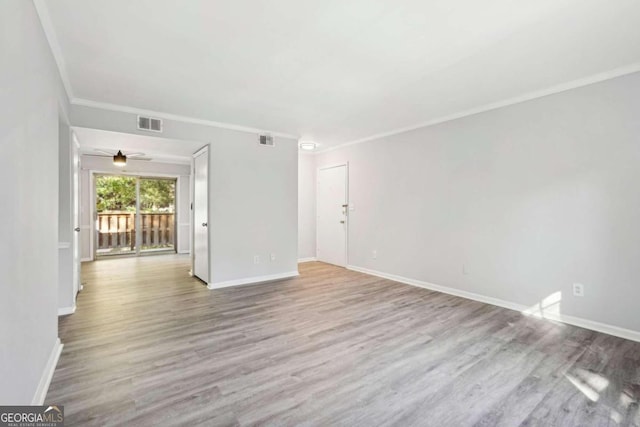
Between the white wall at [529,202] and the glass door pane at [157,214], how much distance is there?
19.6 ft

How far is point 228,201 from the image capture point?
462cm

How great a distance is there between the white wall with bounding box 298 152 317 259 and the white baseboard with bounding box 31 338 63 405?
15.0 feet

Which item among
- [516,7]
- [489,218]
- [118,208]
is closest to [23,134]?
[516,7]

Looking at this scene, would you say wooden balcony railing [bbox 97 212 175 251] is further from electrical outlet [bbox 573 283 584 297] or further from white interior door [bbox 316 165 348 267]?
electrical outlet [bbox 573 283 584 297]

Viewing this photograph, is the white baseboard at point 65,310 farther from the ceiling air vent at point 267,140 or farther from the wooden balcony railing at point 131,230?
the wooden balcony railing at point 131,230

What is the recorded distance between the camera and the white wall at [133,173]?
6883mm

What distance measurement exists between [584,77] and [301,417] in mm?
3907

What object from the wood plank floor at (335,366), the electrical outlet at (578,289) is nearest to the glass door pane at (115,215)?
the wood plank floor at (335,366)

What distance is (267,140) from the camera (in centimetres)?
497

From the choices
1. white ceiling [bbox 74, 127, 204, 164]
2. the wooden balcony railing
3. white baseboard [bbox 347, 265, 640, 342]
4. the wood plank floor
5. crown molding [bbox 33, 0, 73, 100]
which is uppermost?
crown molding [bbox 33, 0, 73, 100]

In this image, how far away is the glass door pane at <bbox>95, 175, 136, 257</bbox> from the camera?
729 cm

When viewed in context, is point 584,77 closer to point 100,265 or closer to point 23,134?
point 23,134

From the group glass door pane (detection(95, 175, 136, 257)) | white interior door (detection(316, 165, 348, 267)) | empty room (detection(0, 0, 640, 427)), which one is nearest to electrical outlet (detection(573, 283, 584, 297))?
empty room (detection(0, 0, 640, 427))

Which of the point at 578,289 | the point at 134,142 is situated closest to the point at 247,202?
the point at 134,142
